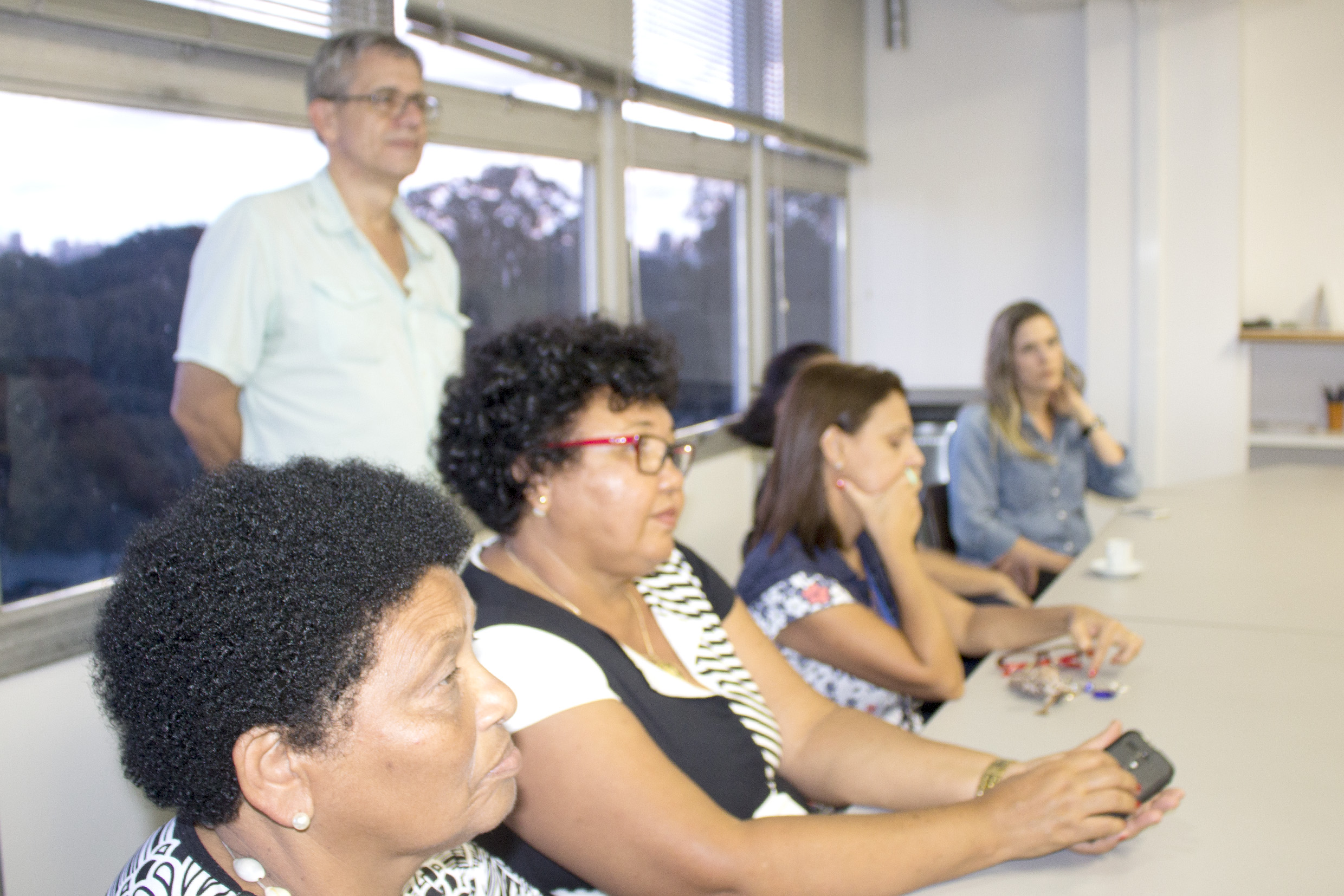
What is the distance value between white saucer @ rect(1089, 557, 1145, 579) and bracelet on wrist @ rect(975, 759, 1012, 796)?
1300 mm

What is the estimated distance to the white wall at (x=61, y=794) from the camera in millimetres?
1910

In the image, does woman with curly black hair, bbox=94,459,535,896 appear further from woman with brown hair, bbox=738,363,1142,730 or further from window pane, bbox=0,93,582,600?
window pane, bbox=0,93,582,600

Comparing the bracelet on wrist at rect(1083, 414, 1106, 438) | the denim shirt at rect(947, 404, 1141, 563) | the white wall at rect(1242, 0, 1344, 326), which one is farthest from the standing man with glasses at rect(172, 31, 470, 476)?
the white wall at rect(1242, 0, 1344, 326)

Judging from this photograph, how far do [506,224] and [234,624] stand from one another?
9.84 feet

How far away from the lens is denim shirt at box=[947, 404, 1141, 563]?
3.45 meters

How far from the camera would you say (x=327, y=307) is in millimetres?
2227

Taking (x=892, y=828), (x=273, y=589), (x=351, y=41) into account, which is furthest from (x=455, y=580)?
(x=351, y=41)

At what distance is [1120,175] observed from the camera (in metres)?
5.43

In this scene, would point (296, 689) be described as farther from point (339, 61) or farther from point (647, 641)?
point (339, 61)

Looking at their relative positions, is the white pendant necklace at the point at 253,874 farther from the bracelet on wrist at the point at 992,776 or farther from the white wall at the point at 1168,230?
the white wall at the point at 1168,230

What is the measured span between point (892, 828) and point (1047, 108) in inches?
206

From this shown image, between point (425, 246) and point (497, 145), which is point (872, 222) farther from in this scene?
point (425, 246)

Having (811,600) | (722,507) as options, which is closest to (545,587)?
(811,600)

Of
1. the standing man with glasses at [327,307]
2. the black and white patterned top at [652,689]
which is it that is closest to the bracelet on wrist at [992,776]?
the black and white patterned top at [652,689]
